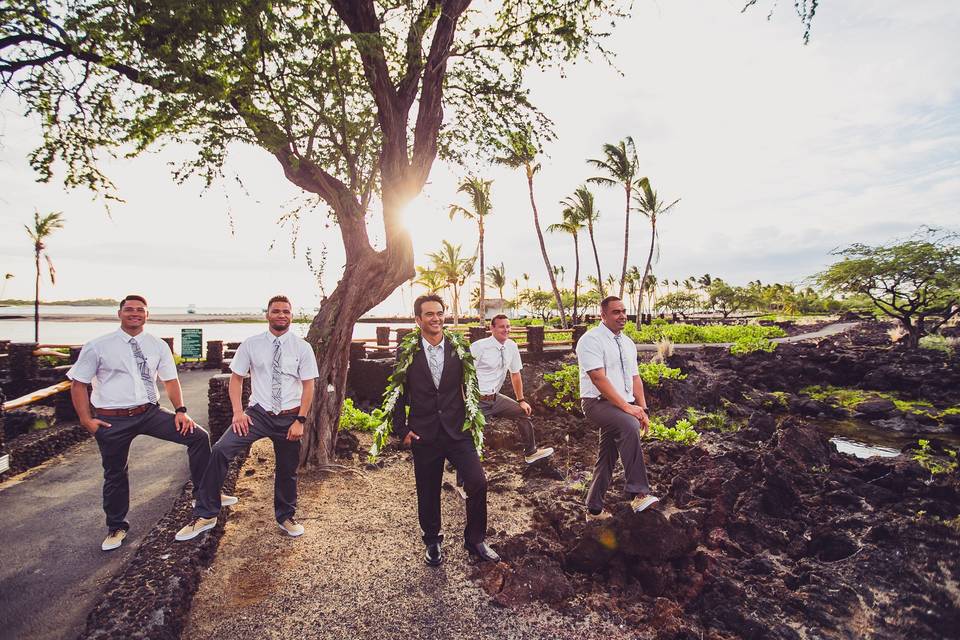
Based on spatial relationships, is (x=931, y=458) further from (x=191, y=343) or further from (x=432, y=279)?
(x=432, y=279)

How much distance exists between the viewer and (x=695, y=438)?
25.6ft

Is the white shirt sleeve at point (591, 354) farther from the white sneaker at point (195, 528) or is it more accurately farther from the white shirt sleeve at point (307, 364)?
the white sneaker at point (195, 528)

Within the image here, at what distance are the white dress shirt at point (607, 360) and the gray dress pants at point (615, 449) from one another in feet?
0.65

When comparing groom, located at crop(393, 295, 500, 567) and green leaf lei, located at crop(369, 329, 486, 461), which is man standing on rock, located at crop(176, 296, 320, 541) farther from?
groom, located at crop(393, 295, 500, 567)

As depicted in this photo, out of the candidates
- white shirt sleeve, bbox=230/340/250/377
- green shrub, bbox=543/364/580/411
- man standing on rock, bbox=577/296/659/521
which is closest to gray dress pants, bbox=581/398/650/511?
man standing on rock, bbox=577/296/659/521

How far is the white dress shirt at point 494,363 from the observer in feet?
20.7

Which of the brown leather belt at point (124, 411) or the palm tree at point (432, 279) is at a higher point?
the palm tree at point (432, 279)

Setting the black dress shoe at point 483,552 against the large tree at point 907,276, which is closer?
the black dress shoe at point 483,552

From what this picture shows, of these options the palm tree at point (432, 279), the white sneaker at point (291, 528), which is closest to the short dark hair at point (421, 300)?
the white sneaker at point (291, 528)

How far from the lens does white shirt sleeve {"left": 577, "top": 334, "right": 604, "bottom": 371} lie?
4.47 m

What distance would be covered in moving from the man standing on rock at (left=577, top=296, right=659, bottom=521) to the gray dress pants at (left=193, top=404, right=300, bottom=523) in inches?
112

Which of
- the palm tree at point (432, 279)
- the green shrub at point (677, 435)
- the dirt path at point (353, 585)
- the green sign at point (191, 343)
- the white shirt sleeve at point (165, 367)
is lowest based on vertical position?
the dirt path at point (353, 585)

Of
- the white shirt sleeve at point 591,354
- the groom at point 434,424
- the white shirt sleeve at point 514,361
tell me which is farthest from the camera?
the white shirt sleeve at point 514,361

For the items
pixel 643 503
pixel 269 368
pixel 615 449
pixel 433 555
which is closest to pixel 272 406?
pixel 269 368
